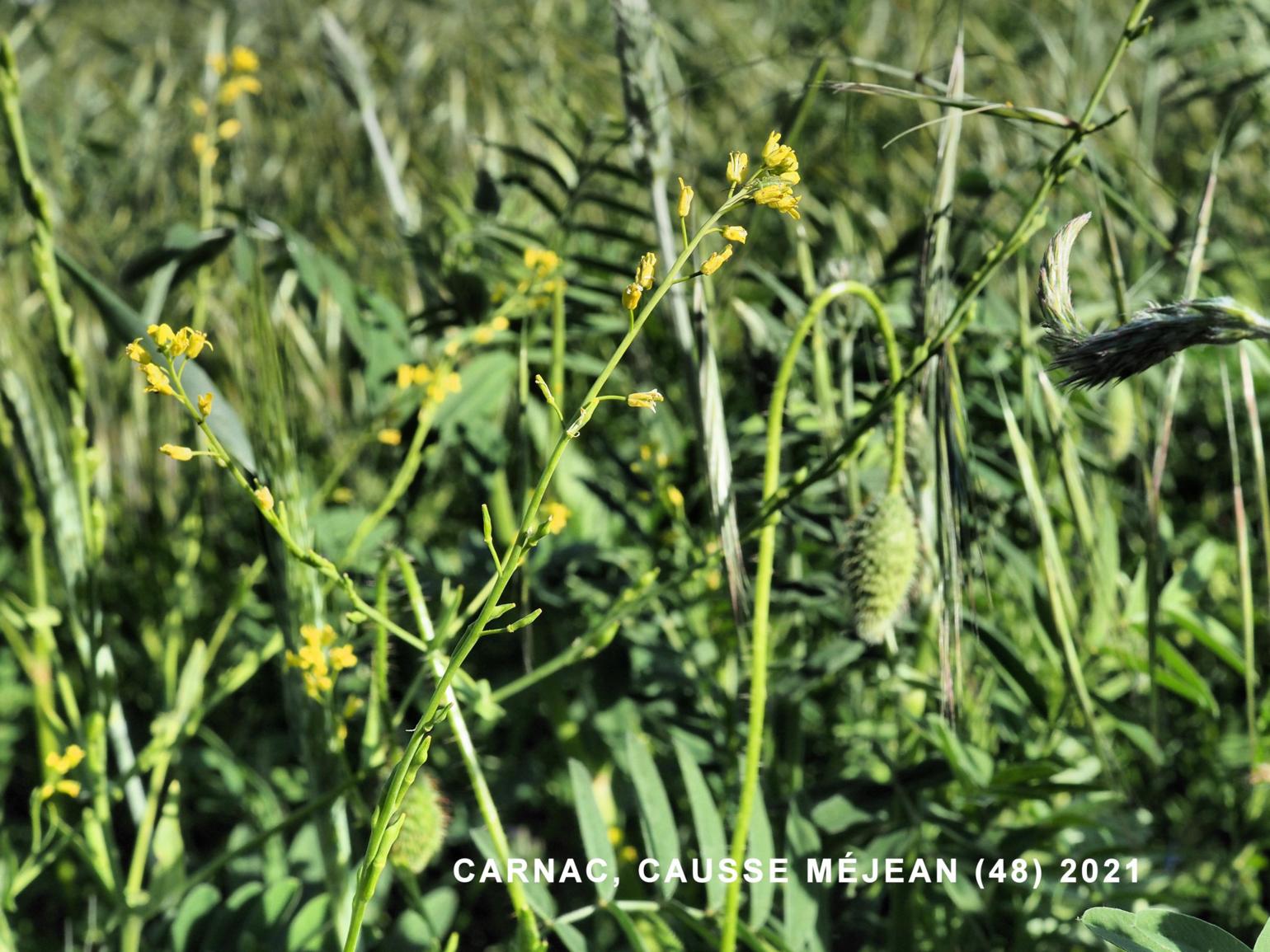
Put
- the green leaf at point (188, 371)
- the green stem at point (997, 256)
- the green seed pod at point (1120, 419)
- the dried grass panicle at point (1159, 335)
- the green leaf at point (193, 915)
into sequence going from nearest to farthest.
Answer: the dried grass panicle at point (1159, 335)
the green stem at point (997, 256)
the green leaf at point (188, 371)
the green leaf at point (193, 915)
the green seed pod at point (1120, 419)

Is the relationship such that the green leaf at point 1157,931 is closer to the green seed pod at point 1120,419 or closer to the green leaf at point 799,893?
the green leaf at point 799,893

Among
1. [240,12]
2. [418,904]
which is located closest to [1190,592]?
[418,904]

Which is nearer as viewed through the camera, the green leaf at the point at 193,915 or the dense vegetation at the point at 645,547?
the dense vegetation at the point at 645,547

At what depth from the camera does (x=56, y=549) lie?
2.78 ft

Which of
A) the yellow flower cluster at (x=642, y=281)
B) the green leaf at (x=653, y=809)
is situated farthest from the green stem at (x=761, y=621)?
the yellow flower cluster at (x=642, y=281)

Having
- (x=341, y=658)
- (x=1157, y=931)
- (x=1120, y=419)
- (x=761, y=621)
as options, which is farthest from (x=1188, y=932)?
(x=1120, y=419)

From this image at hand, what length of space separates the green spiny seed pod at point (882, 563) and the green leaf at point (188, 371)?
1.34 ft

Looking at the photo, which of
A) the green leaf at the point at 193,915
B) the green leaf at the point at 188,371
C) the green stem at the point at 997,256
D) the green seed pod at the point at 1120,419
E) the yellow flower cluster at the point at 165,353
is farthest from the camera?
the green seed pod at the point at 1120,419

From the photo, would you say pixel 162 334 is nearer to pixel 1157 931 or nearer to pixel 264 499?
pixel 264 499

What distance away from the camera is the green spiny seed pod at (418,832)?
758 millimetres

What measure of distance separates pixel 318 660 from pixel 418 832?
0.49ft

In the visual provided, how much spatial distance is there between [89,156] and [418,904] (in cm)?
138

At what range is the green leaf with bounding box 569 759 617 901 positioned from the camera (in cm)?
78

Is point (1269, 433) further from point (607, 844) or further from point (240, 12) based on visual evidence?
point (240, 12)
